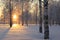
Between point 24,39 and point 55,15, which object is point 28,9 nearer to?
point 55,15

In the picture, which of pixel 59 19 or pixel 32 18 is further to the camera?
pixel 32 18

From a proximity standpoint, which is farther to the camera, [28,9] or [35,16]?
A: [35,16]

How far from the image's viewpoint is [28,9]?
188ft

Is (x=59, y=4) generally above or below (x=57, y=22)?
above

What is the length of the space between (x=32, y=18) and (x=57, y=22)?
28.1ft

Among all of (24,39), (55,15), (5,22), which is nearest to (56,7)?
(55,15)

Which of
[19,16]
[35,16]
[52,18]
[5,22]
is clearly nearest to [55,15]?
[52,18]

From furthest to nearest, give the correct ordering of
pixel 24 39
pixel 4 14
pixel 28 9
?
1. pixel 4 14
2. pixel 28 9
3. pixel 24 39

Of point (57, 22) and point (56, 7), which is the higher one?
point (56, 7)

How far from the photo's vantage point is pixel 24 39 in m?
16.6

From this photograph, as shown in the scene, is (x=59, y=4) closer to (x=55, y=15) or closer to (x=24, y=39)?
(x=55, y=15)

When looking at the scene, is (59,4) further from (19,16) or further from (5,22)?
(5,22)

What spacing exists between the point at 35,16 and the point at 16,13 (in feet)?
19.1

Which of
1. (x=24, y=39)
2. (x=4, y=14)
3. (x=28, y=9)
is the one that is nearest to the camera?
(x=24, y=39)
